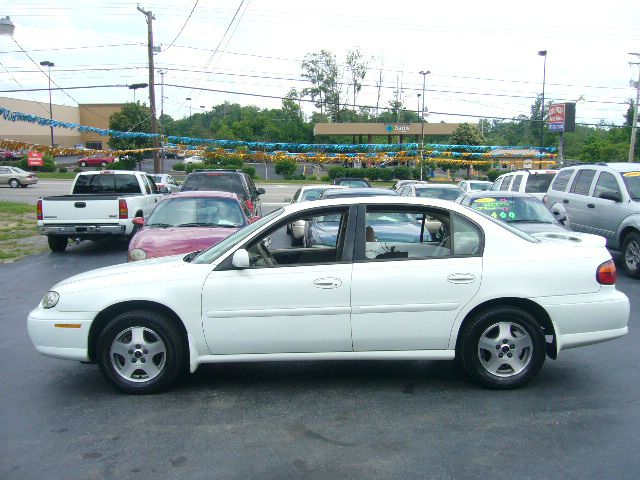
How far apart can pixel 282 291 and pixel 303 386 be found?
93 centimetres

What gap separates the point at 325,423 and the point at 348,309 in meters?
0.92

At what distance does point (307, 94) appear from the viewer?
92562 millimetres

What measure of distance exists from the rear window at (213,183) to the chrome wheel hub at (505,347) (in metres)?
11.7

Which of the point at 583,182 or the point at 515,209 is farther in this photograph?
the point at 583,182

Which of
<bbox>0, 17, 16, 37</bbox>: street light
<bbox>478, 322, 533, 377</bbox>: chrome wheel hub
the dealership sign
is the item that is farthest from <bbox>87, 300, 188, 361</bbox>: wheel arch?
the dealership sign

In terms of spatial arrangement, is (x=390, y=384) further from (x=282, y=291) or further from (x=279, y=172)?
(x=279, y=172)

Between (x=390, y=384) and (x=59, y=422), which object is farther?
(x=390, y=384)

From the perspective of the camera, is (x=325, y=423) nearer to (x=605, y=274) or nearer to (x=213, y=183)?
(x=605, y=274)

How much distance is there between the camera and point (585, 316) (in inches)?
205

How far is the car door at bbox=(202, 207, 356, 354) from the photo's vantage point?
5.05m

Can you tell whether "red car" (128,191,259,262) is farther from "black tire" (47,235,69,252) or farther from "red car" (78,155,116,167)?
"red car" (78,155,116,167)

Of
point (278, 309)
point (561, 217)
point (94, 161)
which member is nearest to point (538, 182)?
point (561, 217)

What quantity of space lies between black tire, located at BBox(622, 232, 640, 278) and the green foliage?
46740 mm

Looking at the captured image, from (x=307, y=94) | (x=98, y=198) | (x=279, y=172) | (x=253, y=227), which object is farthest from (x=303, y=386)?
(x=307, y=94)
